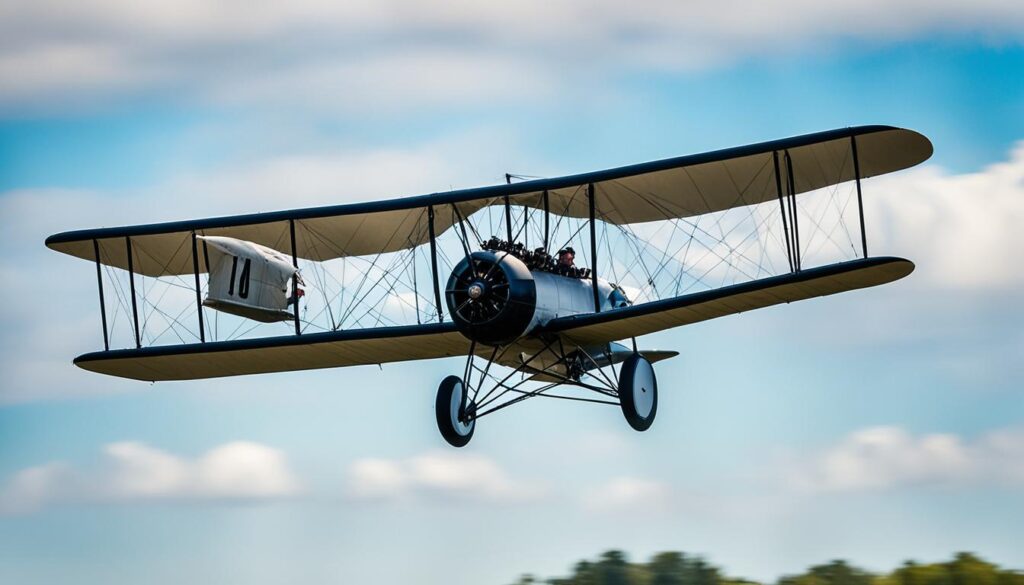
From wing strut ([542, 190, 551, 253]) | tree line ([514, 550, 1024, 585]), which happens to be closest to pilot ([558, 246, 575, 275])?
wing strut ([542, 190, 551, 253])

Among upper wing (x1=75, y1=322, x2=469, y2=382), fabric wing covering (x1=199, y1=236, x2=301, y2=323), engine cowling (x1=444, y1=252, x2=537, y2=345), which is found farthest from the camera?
fabric wing covering (x1=199, y1=236, x2=301, y2=323)

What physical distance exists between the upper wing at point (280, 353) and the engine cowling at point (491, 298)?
3.40ft

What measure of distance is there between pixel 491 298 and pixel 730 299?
113 inches

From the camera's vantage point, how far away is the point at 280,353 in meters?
20.4

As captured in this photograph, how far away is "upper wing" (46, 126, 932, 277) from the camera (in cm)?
1862

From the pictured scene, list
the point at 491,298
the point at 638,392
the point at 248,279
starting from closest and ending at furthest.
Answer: the point at 491,298 < the point at 638,392 < the point at 248,279

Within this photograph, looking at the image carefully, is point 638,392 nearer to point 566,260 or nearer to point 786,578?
point 566,260

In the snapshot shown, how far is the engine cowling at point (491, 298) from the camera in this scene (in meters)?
17.5

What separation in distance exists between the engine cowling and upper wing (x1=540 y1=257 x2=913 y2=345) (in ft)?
2.40

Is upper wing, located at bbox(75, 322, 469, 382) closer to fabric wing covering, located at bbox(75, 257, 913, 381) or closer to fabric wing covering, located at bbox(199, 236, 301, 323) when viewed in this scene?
fabric wing covering, located at bbox(75, 257, 913, 381)

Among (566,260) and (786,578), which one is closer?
(566,260)

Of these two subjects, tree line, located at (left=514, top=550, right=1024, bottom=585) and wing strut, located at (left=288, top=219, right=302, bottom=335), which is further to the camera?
tree line, located at (left=514, top=550, right=1024, bottom=585)

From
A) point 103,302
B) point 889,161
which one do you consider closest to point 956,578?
point 889,161

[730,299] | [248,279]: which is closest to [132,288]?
[248,279]
